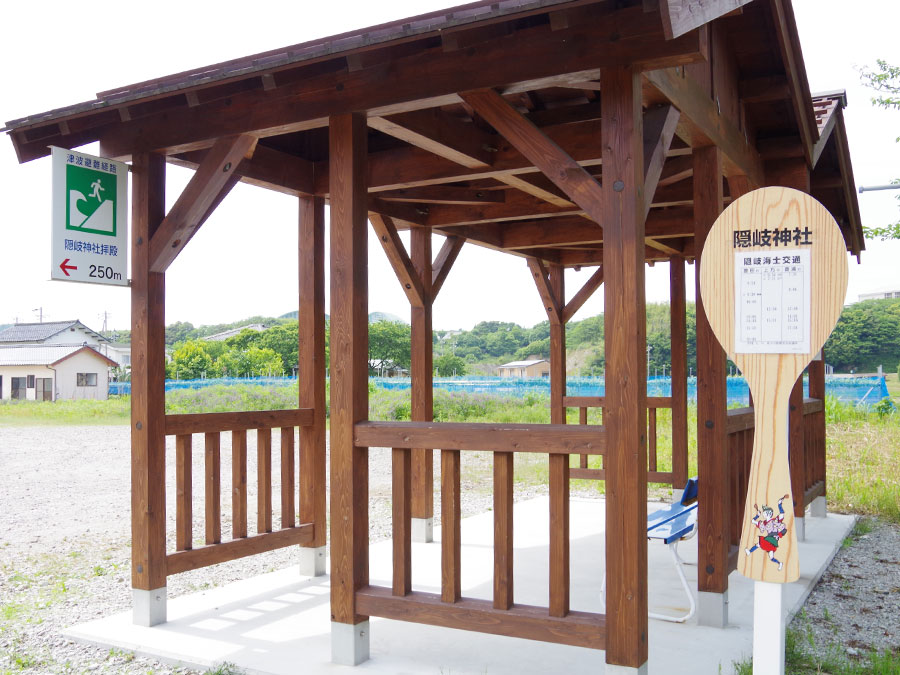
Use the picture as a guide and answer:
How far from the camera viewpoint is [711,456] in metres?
4.12

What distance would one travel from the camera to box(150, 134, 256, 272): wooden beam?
13.1 feet

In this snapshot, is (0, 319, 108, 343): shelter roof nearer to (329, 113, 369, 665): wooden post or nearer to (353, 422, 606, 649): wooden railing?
(329, 113, 369, 665): wooden post

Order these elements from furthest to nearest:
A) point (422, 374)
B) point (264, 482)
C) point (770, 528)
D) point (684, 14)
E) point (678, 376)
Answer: point (678, 376) → point (422, 374) → point (264, 482) → point (684, 14) → point (770, 528)

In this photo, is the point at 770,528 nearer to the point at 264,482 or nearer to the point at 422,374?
the point at 264,482

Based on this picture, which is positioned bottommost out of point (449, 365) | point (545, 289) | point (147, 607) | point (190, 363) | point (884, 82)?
point (449, 365)

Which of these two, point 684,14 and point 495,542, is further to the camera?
point 495,542

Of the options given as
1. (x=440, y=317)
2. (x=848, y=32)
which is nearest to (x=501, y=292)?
(x=440, y=317)

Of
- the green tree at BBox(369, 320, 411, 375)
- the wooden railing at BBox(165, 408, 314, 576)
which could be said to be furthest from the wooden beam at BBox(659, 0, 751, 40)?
the green tree at BBox(369, 320, 411, 375)

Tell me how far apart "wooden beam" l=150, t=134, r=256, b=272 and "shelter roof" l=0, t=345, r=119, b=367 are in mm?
43172

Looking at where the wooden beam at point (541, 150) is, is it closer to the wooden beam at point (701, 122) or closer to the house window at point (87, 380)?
the wooden beam at point (701, 122)

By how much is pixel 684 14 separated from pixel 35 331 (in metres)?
56.9

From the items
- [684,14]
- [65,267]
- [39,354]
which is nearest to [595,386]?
[65,267]

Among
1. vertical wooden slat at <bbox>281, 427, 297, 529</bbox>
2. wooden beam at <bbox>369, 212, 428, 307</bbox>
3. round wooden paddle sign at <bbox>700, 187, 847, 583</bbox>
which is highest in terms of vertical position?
wooden beam at <bbox>369, 212, 428, 307</bbox>

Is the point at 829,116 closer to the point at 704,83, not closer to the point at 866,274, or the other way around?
the point at 704,83
